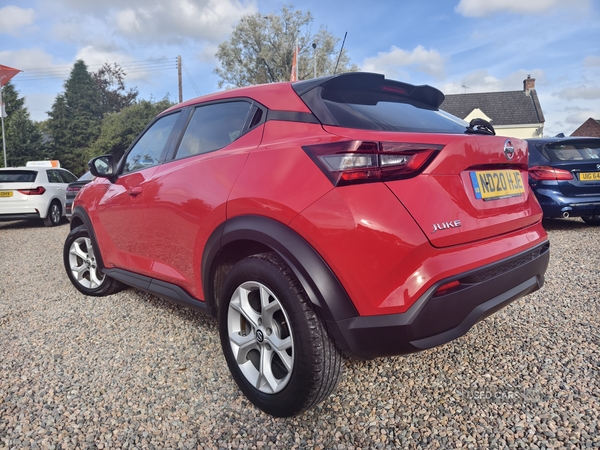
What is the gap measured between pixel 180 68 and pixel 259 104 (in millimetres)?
32841

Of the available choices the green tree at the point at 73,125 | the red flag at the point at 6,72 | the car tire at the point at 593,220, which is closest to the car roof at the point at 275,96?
the car tire at the point at 593,220

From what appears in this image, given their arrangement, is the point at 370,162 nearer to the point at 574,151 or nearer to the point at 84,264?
the point at 84,264

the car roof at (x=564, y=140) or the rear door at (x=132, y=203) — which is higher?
the car roof at (x=564, y=140)

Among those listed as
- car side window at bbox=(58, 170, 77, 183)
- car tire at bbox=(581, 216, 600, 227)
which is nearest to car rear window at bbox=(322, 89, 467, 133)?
car tire at bbox=(581, 216, 600, 227)

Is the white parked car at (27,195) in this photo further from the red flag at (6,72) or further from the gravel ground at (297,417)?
the red flag at (6,72)

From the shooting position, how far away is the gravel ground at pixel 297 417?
Answer: 191cm

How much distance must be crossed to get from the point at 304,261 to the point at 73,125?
1809 inches

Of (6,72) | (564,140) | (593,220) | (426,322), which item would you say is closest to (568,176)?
(564,140)

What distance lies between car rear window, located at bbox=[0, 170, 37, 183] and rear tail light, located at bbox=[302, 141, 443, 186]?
34.7 ft

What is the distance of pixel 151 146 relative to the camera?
10.6 feet

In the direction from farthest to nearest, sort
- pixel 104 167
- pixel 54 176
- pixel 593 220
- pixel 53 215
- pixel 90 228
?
pixel 54 176 → pixel 53 215 → pixel 593 220 → pixel 90 228 → pixel 104 167

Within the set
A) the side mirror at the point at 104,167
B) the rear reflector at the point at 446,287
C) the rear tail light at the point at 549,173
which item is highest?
the side mirror at the point at 104,167

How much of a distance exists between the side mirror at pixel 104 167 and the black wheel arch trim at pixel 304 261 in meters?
1.83

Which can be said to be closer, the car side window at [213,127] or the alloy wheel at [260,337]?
the alloy wheel at [260,337]
